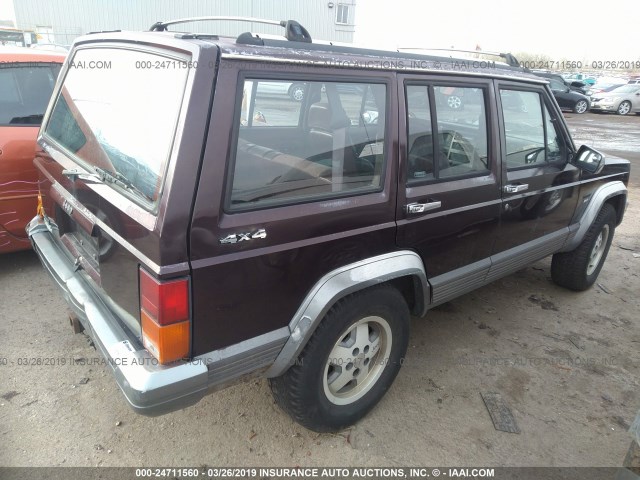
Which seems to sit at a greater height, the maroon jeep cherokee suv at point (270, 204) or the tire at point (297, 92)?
the tire at point (297, 92)

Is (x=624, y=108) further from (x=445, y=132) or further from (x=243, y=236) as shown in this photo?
(x=243, y=236)

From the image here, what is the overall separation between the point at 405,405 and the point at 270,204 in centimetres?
155

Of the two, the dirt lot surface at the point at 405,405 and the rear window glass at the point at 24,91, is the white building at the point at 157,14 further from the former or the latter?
the dirt lot surface at the point at 405,405

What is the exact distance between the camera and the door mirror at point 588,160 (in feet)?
11.1

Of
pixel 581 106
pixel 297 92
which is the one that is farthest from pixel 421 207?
pixel 581 106

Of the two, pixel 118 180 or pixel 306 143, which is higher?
pixel 306 143

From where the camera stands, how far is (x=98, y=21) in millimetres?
24922

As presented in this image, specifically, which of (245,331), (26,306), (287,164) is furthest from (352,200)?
(26,306)

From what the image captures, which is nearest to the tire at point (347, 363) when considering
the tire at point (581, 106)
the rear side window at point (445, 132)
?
the rear side window at point (445, 132)

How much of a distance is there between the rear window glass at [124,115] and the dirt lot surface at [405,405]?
1.31 metres

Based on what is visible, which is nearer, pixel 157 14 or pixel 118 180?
pixel 118 180

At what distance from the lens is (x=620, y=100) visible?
20094 mm

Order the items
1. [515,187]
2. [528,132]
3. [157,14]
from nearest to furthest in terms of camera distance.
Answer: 1. [515,187]
2. [528,132]
3. [157,14]

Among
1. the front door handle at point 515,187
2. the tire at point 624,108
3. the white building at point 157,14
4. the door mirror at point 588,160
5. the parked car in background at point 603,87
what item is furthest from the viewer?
the white building at point 157,14
